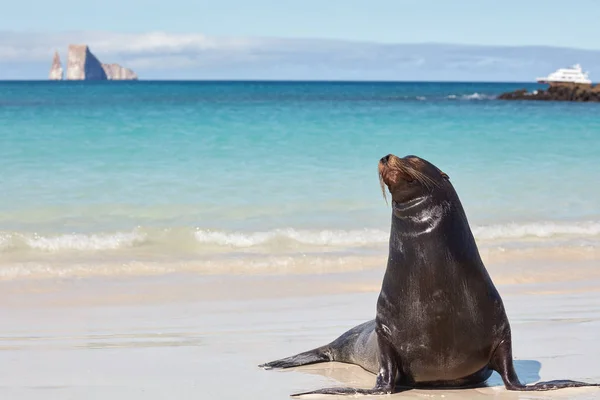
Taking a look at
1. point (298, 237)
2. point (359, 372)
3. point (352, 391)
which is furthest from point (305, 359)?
A: point (298, 237)

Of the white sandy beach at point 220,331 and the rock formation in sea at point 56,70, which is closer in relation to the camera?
the white sandy beach at point 220,331

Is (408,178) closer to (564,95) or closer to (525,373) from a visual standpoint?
(525,373)

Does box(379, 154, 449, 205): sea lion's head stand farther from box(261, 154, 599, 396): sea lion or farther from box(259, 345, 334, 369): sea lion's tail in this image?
box(259, 345, 334, 369): sea lion's tail

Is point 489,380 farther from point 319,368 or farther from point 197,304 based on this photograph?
point 197,304

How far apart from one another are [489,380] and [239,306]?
2.76 meters

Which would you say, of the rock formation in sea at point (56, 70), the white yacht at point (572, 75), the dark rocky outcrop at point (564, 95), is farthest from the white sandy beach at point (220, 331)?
the rock formation in sea at point (56, 70)

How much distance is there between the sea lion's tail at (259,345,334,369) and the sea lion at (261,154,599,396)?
26.8 inches

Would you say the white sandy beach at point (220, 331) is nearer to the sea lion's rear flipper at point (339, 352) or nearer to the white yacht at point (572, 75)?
the sea lion's rear flipper at point (339, 352)

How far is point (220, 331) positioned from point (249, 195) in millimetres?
7917

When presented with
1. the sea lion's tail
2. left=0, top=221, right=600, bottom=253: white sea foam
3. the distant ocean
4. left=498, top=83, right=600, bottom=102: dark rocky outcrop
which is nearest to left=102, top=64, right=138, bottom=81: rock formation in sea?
left=498, top=83, right=600, bottom=102: dark rocky outcrop

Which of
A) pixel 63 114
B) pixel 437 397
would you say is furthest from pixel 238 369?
pixel 63 114

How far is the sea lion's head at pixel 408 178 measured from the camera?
4500 mm

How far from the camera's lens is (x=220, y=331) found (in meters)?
6.42

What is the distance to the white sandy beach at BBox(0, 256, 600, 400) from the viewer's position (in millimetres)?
5012
